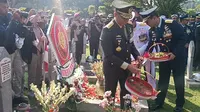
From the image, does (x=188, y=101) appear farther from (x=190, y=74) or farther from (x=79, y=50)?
(x=79, y=50)

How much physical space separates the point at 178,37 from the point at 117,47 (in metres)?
1.67

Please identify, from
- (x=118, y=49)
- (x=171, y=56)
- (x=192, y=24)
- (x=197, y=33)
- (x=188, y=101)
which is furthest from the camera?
(x=192, y=24)

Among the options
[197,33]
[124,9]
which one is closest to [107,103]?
[124,9]

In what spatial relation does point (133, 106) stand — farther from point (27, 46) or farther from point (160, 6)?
point (160, 6)

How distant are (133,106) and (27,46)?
3.06m

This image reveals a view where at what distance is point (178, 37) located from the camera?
199 inches

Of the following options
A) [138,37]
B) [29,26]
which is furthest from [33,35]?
[138,37]

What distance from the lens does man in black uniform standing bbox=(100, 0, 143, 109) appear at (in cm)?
374

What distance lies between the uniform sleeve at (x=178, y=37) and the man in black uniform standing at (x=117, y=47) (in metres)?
1.39

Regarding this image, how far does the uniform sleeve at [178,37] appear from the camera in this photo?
5.03 m

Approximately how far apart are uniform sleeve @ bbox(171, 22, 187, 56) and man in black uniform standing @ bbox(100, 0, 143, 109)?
4.55ft

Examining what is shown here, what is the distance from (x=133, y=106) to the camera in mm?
3535

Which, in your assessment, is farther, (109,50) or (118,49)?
(118,49)

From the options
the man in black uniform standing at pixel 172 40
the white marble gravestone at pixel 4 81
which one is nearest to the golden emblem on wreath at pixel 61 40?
the white marble gravestone at pixel 4 81
